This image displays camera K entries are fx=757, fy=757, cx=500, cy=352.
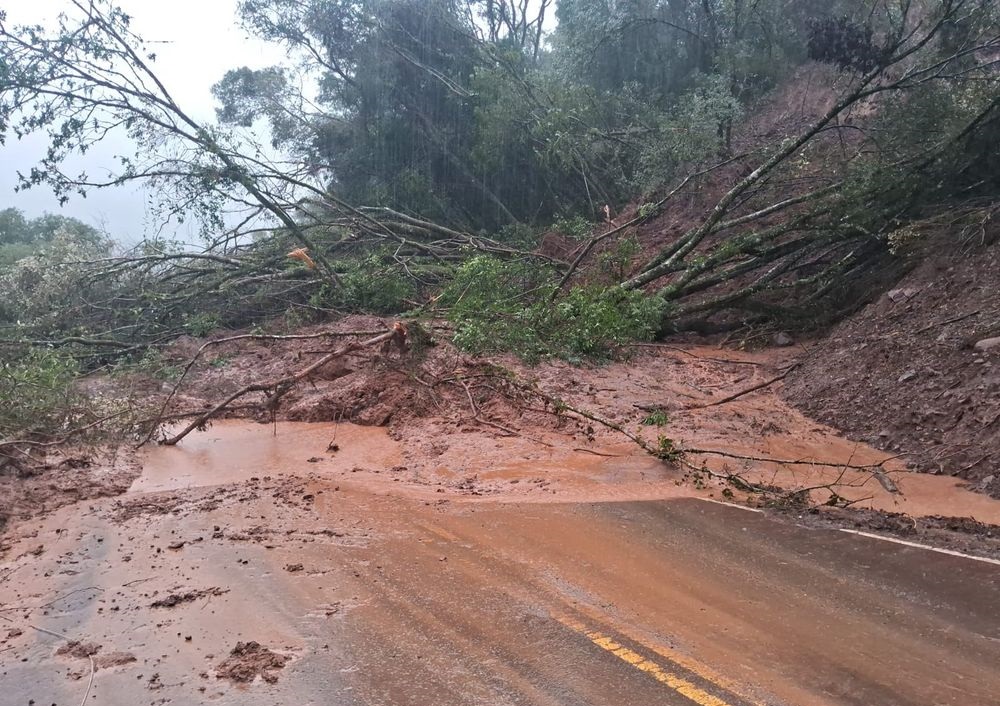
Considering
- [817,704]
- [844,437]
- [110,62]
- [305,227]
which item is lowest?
[817,704]

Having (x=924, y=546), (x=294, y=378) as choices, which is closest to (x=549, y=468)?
(x=924, y=546)

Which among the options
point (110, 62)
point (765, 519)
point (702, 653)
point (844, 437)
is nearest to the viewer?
point (702, 653)

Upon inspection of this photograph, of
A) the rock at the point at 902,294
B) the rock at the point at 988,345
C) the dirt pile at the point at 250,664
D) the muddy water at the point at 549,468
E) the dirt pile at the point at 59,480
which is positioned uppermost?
the rock at the point at 902,294

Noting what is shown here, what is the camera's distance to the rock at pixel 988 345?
7.00m

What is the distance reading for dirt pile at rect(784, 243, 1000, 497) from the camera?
20.8ft

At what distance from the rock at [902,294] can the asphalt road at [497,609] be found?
5.61 meters

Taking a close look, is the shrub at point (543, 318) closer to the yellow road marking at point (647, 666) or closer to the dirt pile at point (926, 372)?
the dirt pile at point (926, 372)

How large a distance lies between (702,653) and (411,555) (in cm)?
191

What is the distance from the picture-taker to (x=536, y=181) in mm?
19938

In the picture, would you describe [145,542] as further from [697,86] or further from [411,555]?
[697,86]

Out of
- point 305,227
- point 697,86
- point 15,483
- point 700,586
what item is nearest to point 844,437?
point 700,586

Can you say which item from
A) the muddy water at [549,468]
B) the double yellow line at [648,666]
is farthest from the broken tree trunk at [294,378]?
the double yellow line at [648,666]

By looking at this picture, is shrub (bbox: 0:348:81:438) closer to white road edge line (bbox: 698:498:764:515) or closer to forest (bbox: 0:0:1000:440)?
forest (bbox: 0:0:1000:440)

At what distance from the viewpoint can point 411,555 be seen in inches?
182
